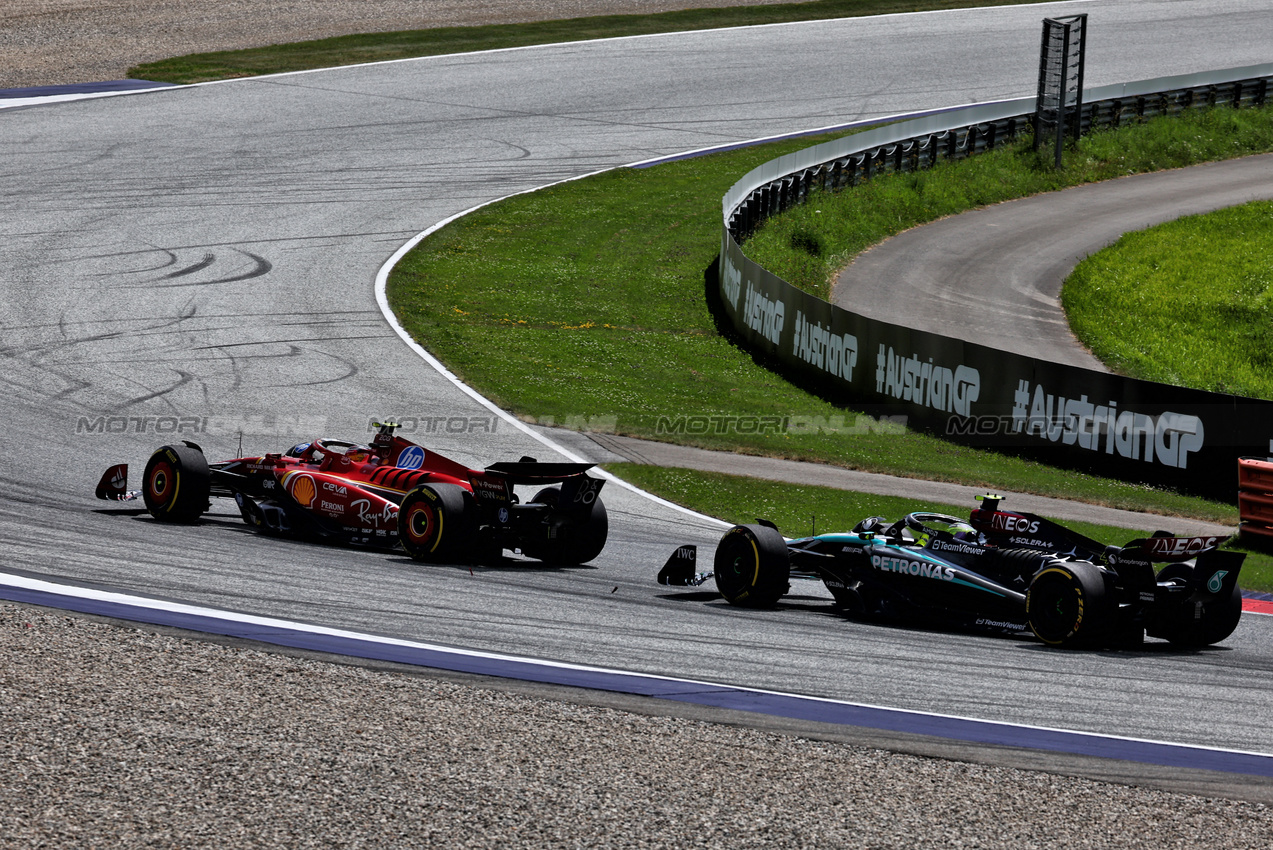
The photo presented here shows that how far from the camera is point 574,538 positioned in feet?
38.2

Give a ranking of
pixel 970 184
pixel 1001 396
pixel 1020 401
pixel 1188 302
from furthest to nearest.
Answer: pixel 970 184
pixel 1188 302
pixel 1001 396
pixel 1020 401

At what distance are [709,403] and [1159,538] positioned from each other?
1107cm

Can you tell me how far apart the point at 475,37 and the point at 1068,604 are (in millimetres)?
37896

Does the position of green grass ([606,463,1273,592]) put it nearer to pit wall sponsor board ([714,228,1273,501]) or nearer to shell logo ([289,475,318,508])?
pit wall sponsor board ([714,228,1273,501])

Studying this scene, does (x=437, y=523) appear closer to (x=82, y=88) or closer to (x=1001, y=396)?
(x=1001, y=396)

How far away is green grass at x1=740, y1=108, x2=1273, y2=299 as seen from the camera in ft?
95.1

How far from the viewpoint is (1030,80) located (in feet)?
140

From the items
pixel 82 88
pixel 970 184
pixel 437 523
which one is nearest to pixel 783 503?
pixel 437 523

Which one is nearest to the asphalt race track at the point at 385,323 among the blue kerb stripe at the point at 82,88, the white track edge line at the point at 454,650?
the white track edge line at the point at 454,650

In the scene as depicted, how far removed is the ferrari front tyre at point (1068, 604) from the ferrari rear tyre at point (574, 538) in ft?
12.2

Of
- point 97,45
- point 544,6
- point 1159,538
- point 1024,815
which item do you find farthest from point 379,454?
point 544,6

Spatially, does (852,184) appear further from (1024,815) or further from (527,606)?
(1024,815)

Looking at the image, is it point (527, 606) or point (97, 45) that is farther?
point (97, 45)

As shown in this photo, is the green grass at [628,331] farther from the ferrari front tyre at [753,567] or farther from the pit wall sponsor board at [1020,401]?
the ferrari front tyre at [753,567]
